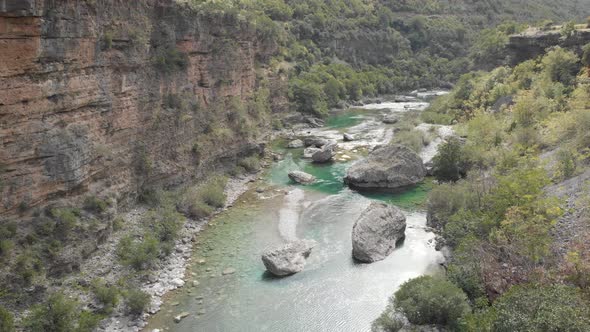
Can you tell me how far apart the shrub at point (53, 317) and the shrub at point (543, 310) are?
13.5 meters

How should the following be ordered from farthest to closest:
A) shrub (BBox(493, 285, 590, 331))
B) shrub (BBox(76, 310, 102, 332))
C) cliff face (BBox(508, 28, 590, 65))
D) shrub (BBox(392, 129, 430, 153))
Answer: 1. cliff face (BBox(508, 28, 590, 65))
2. shrub (BBox(392, 129, 430, 153))
3. shrub (BBox(76, 310, 102, 332))
4. shrub (BBox(493, 285, 590, 331))

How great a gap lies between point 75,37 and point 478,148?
80.1 feet

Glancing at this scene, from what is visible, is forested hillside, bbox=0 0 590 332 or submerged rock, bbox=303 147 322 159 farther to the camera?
submerged rock, bbox=303 147 322 159

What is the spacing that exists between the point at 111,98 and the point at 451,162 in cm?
2149

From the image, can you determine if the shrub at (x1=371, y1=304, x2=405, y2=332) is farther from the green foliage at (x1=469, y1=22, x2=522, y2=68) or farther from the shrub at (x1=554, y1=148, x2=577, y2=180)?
the green foliage at (x1=469, y1=22, x2=522, y2=68)

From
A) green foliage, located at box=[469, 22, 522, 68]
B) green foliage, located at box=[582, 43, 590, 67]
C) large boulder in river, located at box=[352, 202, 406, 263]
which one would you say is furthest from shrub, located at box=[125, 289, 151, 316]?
green foliage, located at box=[469, 22, 522, 68]

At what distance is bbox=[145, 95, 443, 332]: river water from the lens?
60.0 feet

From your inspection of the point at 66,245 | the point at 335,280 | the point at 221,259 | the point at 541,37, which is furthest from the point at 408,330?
the point at 541,37

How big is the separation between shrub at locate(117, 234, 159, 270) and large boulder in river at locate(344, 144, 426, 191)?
15298 mm

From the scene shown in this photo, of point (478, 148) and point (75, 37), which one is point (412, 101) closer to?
point (478, 148)

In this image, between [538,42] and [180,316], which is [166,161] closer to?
[180,316]

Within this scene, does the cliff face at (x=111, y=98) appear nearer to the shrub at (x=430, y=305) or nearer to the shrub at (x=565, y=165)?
the shrub at (x=430, y=305)

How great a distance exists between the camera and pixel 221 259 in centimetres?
2262

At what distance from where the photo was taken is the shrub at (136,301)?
58.7 feet
